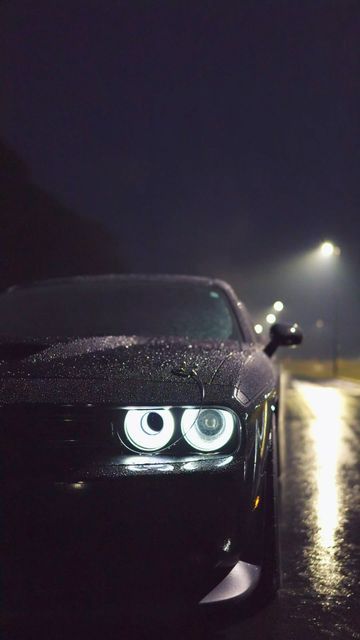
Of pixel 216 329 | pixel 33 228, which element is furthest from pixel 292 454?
pixel 33 228

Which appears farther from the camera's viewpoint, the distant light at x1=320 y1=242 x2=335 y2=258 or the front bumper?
the distant light at x1=320 y1=242 x2=335 y2=258

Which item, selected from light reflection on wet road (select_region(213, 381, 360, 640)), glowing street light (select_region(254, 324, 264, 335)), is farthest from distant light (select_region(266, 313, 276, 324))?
light reflection on wet road (select_region(213, 381, 360, 640))

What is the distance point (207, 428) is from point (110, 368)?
429 millimetres

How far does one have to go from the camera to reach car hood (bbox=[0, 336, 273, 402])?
2650 millimetres

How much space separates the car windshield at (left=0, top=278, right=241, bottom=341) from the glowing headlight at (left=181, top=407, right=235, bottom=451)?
2006 mm

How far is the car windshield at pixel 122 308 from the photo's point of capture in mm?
4801

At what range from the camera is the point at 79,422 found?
2.60 m

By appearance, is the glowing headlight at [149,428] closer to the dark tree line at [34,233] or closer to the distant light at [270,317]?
the dark tree line at [34,233]

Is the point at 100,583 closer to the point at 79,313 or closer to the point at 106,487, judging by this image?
the point at 106,487

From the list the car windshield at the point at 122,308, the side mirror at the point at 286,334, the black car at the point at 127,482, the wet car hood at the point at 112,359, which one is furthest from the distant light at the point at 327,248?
the black car at the point at 127,482

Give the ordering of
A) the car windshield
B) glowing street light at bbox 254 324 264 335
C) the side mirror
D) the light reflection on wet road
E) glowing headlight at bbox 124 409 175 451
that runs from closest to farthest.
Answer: glowing headlight at bbox 124 409 175 451 < the light reflection on wet road < the car windshield < the side mirror < glowing street light at bbox 254 324 264 335

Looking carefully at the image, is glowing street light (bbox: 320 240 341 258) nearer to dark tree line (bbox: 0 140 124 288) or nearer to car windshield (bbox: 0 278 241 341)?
dark tree line (bbox: 0 140 124 288)

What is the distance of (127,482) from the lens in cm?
250

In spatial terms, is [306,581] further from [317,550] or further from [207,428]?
[207,428]
